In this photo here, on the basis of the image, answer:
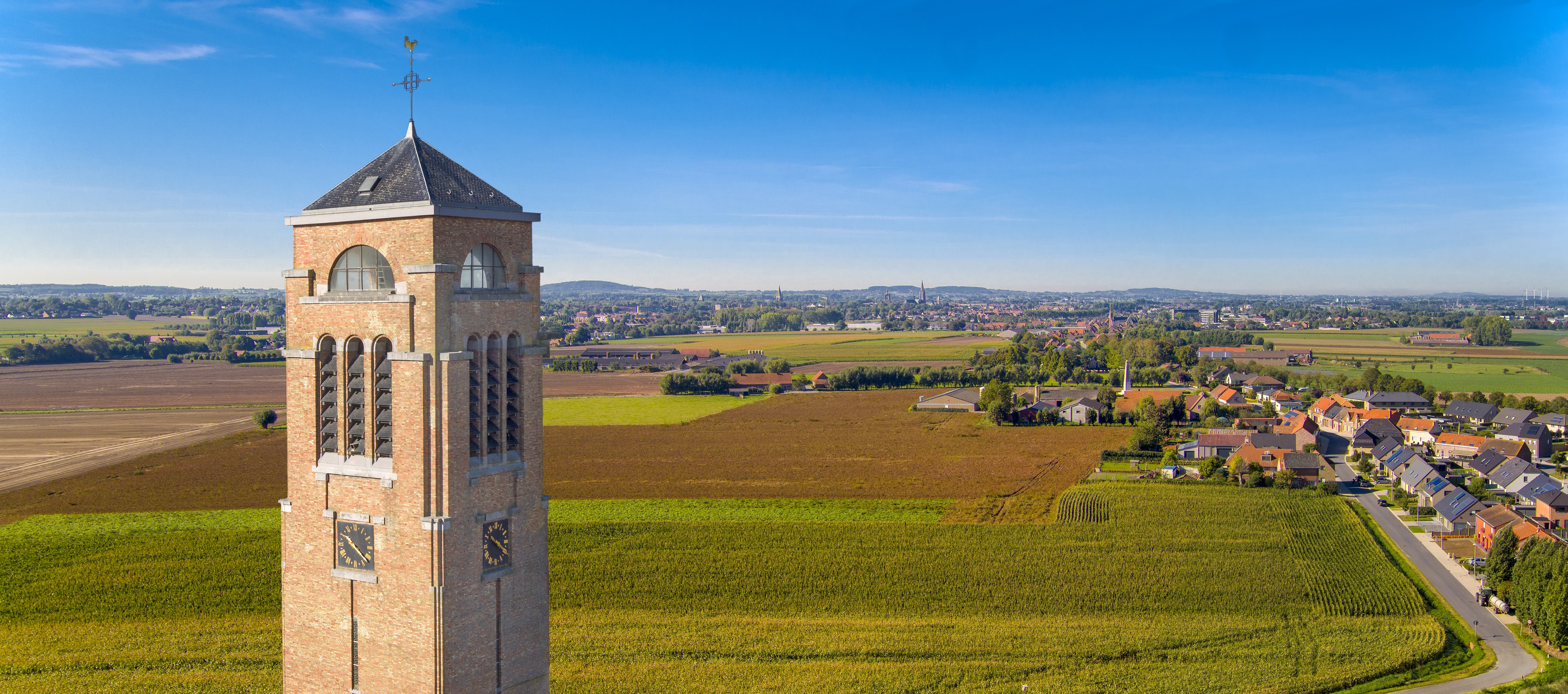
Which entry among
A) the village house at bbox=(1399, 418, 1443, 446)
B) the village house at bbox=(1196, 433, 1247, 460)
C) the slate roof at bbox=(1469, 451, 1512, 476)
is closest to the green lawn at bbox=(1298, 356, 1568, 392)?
the village house at bbox=(1399, 418, 1443, 446)

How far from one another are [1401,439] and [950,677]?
57.6 metres

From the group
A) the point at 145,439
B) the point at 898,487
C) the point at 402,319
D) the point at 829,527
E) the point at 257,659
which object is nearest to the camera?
the point at 402,319

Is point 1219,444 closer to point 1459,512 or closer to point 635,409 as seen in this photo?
point 1459,512

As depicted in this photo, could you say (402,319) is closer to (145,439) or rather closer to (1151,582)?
(1151,582)

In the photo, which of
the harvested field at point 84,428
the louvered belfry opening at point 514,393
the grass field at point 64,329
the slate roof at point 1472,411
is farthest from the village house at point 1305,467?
the grass field at point 64,329

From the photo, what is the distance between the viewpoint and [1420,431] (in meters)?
73.2

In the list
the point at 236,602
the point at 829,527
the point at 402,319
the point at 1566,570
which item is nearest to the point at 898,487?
the point at 829,527

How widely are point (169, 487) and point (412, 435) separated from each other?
49.3 metres

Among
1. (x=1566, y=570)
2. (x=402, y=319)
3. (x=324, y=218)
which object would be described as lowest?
(x=1566, y=570)

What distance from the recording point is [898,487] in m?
55.4

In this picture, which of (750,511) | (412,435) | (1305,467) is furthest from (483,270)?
(1305,467)

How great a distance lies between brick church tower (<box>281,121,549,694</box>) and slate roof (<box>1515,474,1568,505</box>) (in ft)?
189

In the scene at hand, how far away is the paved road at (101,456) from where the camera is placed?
54.0 m

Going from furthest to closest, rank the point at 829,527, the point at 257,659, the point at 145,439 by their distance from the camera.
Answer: the point at 145,439
the point at 829,527
the point at 257,659
